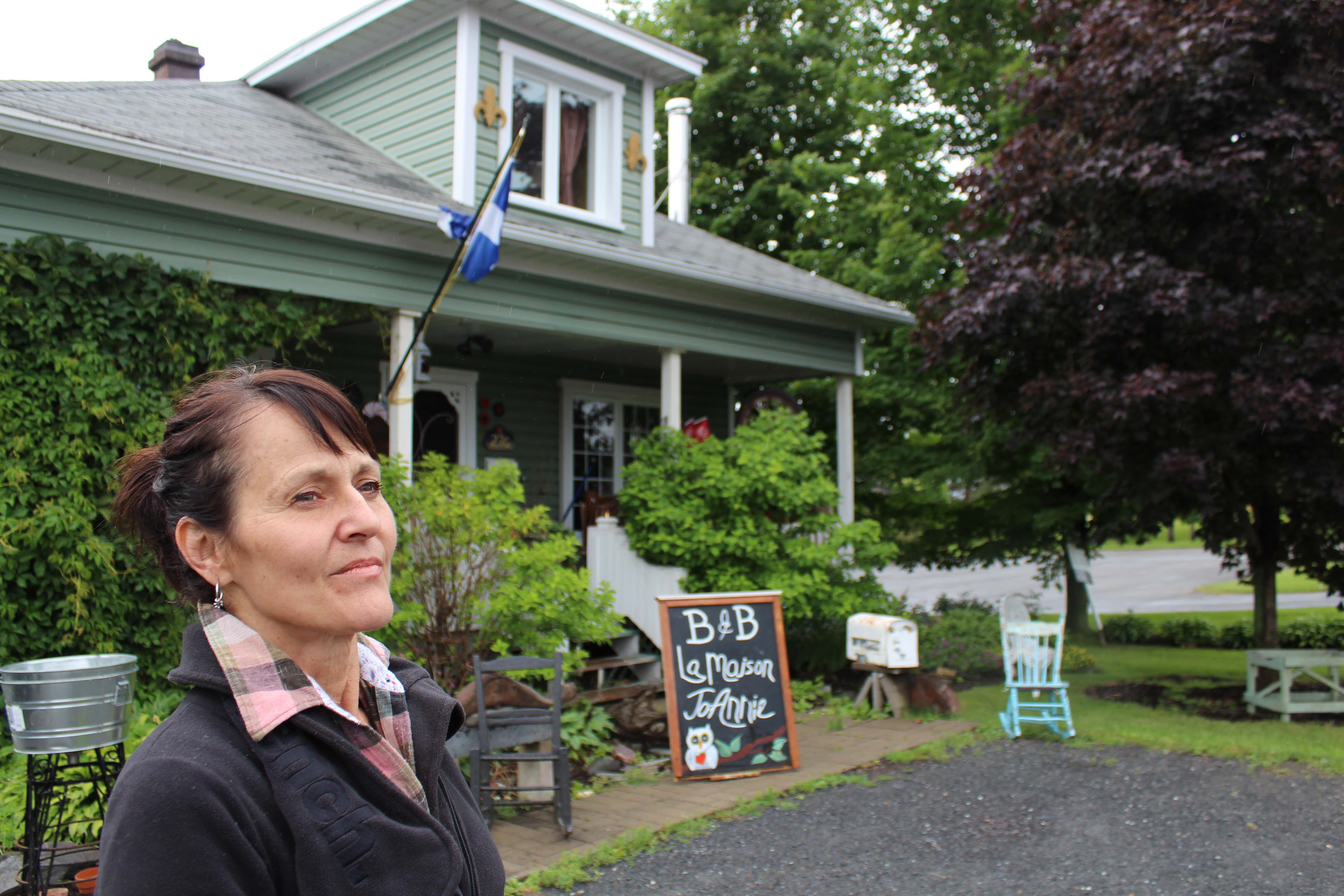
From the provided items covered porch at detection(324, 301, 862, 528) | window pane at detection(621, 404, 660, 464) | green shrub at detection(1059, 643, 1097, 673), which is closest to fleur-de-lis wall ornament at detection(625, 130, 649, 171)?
covered porch at detection(324, 301, 862, 528)

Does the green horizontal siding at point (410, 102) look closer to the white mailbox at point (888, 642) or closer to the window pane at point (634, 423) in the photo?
the window pane at point (634, 423)

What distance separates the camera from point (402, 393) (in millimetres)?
7996

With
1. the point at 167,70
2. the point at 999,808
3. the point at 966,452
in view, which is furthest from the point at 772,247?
the point at 999,808

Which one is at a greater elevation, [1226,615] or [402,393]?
[402,393]

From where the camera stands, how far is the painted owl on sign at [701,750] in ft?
20.9

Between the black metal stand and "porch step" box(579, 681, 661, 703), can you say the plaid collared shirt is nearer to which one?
the black metal stand

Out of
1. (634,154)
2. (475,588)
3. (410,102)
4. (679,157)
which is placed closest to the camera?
(475,588)

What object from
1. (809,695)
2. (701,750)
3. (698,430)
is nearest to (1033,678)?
(809,695)

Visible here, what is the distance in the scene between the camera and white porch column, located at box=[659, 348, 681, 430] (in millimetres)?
10047

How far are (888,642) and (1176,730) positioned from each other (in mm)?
2260

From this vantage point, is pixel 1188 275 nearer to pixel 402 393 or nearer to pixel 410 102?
pixel 402 393

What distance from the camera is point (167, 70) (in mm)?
10672

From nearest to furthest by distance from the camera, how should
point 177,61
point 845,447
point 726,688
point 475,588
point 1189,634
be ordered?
point 475,588 < point 726,688 < point 177,61 < point 845,447 < point 1189,634

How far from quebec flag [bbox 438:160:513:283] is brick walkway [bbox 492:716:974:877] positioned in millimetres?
3680
